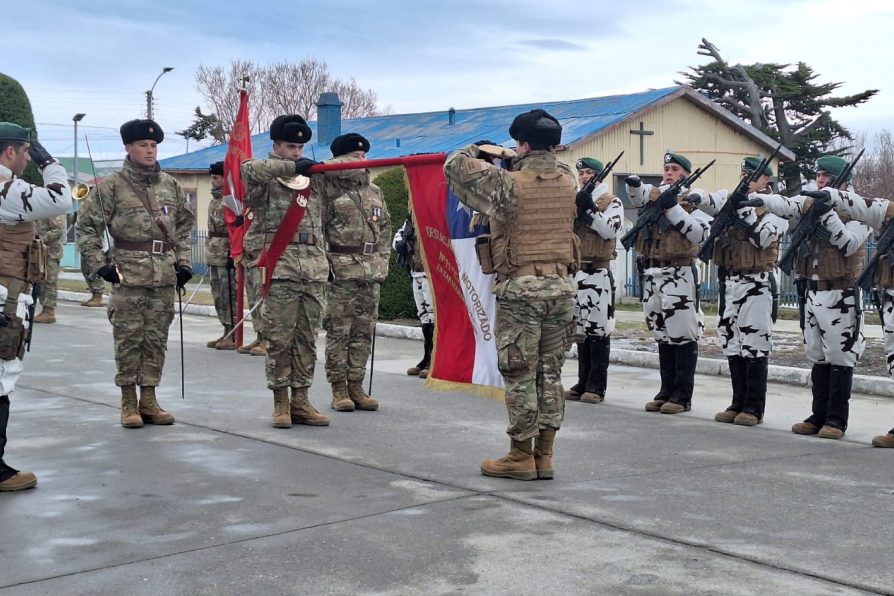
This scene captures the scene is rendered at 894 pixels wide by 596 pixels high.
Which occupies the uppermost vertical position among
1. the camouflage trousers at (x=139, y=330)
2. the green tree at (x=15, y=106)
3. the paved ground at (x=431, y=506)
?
the green tree at (x=15, y=106)

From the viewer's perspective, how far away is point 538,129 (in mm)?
6582

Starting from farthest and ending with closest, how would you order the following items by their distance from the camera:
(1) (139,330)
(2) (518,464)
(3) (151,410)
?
(3) (151,410)
(1) (139,330)
(2) (518,464)

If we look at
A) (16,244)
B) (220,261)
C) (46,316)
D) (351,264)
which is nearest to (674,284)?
(351,264)

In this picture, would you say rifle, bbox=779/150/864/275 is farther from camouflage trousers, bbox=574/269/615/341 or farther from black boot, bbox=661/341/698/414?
camouflage trousers, bbox=574/269/615/341

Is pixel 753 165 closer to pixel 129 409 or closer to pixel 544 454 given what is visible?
pixel 544 454

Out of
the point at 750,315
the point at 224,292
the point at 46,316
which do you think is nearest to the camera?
the point at 750,315

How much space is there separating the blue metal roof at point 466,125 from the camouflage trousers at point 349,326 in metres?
15.4

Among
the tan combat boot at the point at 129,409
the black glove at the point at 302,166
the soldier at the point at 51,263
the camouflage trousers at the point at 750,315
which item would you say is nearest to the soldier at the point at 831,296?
the camouflage trousers at the point at 750,315

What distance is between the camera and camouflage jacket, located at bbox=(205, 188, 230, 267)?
→ 14.5 m

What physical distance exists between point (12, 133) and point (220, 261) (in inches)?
322

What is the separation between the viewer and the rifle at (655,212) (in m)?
9.33

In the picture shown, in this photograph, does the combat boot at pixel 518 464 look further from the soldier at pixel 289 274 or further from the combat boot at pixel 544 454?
the soldier at pixel 289 274

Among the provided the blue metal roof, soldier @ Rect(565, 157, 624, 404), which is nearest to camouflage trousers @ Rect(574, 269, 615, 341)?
soldier @ Rect(565, 157, 624, 404)

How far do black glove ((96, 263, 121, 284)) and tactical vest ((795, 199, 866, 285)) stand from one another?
5003 mm
